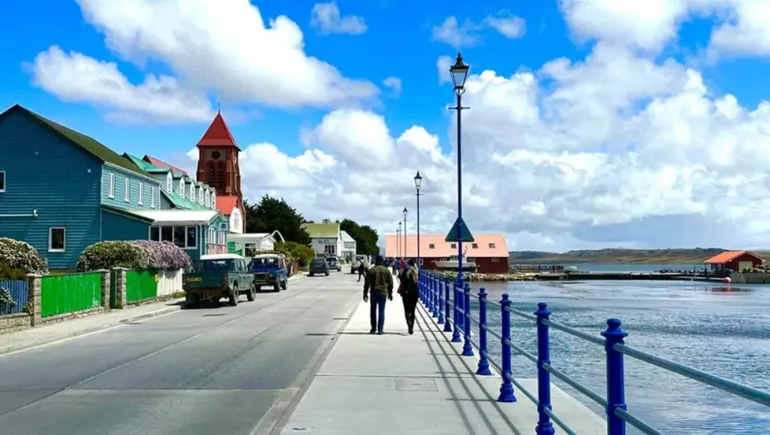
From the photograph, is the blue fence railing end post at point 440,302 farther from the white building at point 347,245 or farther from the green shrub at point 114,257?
the white building at point 347,245

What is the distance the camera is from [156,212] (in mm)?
50812

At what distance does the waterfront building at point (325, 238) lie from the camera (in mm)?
157875

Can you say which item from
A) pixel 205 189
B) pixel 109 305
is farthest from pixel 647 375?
pixel 205 189

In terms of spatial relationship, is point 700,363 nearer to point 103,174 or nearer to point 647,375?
point 647,375

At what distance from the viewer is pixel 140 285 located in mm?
31000

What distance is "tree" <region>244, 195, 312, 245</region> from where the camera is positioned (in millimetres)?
113188

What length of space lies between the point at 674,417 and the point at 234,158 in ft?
314

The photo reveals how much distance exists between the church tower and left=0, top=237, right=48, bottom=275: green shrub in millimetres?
71836

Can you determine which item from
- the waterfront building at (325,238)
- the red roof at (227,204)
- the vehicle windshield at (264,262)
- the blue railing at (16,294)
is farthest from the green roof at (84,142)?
the waterfront building at (325,238)

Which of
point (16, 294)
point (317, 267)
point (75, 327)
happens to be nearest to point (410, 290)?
point (75, 327)

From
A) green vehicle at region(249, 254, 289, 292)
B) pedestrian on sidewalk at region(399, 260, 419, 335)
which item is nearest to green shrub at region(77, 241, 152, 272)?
green vehicle at region(249, 254, 289, 292)

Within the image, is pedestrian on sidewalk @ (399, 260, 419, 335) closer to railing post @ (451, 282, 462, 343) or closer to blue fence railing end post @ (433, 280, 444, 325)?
railing post @ (451, 282, 462, 343)

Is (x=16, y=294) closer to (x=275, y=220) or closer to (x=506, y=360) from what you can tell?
(x=506, y=360)

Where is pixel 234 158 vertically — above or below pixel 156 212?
above
